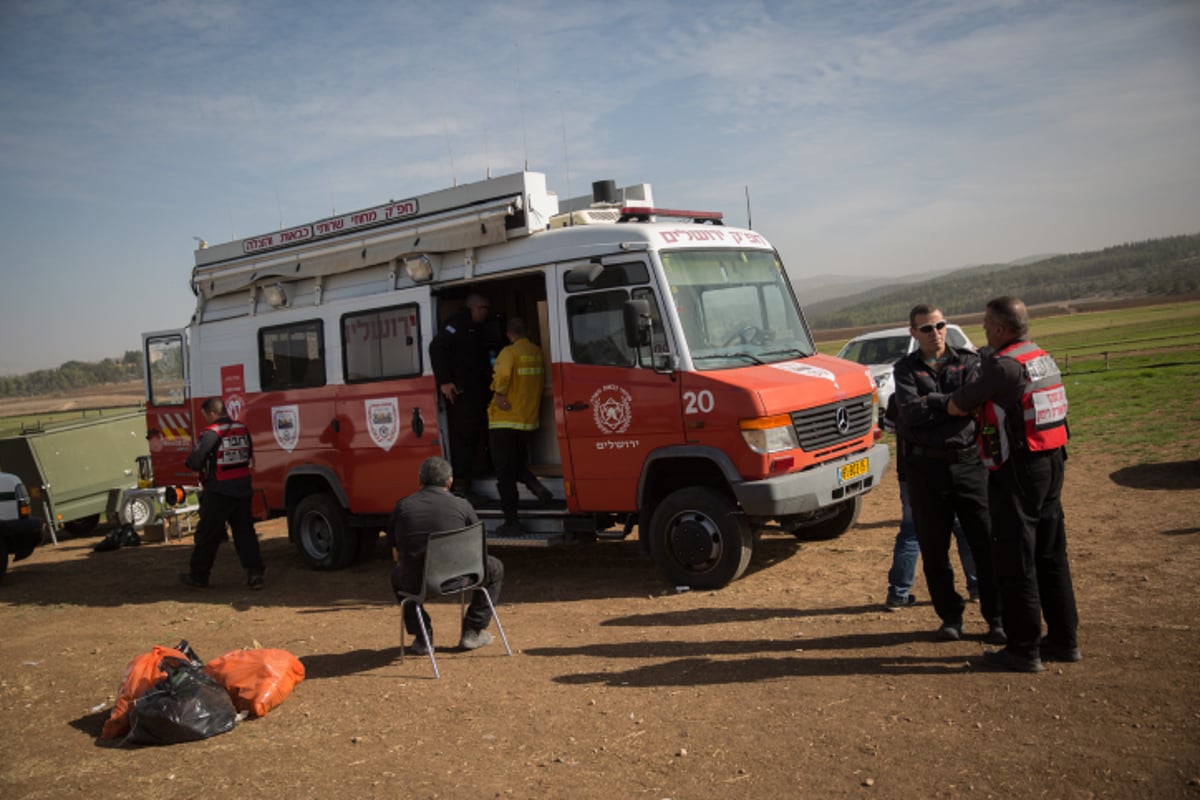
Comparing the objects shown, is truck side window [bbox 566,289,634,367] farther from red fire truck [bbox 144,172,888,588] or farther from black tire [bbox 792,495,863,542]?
black tire [bbox 792,495,863,542]

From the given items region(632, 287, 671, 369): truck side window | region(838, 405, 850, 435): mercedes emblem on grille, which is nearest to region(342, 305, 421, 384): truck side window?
region(632, 287, 671, 369): truck side window

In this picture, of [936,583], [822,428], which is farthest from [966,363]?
[822,428]

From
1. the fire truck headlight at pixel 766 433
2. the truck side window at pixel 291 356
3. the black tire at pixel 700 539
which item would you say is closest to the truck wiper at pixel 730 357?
the fire truck headlight at pixel 766 433

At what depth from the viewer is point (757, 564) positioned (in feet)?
28.3

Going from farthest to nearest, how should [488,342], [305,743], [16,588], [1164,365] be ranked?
[1164,365], [16,588], [488,342], [305,743]

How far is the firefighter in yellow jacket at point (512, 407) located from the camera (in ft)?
28.7

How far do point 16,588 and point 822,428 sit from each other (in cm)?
948

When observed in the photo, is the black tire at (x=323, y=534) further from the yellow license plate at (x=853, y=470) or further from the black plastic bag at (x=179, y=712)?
the yellow license plate at (x=853, y=470)

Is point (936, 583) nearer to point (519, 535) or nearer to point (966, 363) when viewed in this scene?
point (966, 363)

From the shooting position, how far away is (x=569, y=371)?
27.0ft

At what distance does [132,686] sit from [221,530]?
168 inches

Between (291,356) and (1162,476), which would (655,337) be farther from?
(1162,476)

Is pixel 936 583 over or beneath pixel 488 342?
beneath

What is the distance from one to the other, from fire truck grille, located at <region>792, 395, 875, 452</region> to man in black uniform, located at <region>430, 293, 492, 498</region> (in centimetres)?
327
